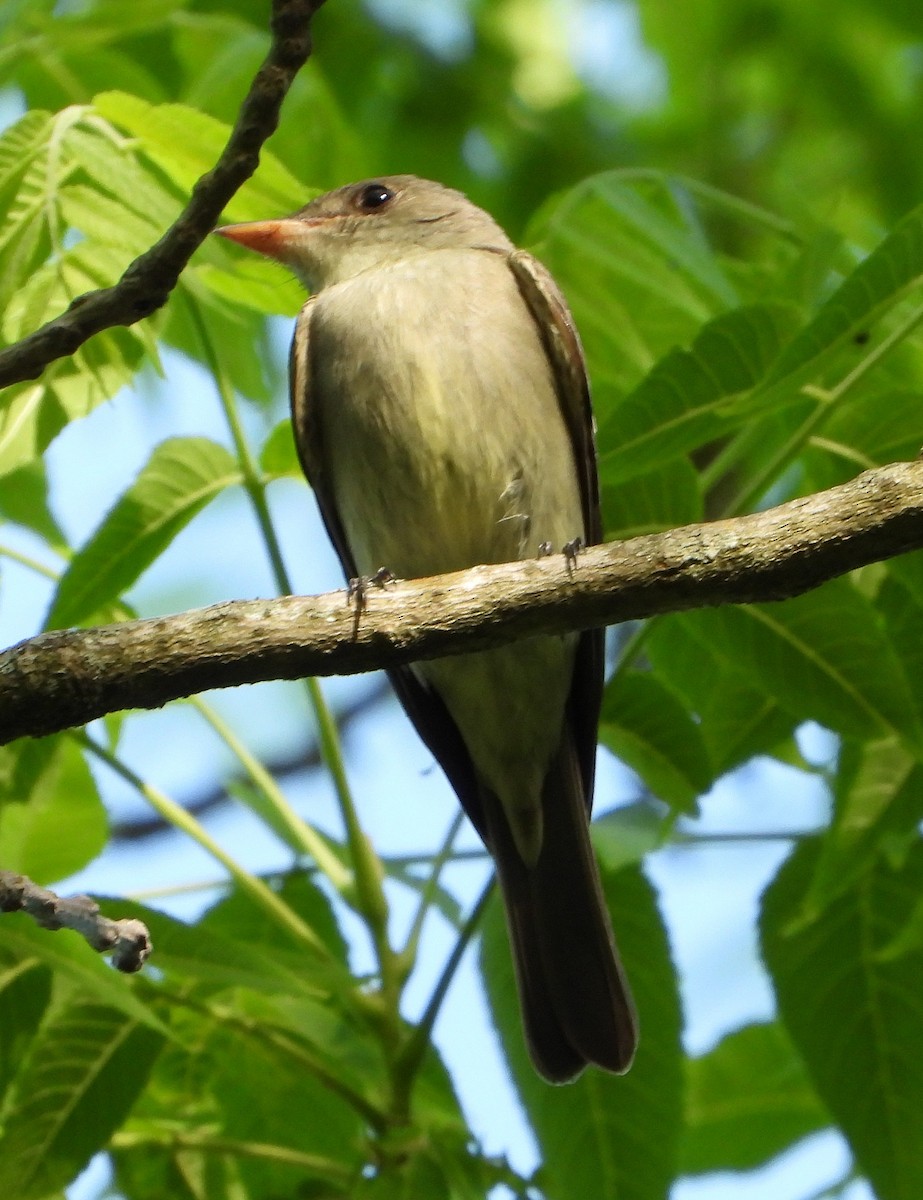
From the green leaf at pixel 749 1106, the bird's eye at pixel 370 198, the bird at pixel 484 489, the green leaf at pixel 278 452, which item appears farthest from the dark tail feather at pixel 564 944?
the bird's eye at pixel 370 198

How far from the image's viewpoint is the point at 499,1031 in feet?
13.4

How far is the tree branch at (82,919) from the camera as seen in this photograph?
2.65 meters

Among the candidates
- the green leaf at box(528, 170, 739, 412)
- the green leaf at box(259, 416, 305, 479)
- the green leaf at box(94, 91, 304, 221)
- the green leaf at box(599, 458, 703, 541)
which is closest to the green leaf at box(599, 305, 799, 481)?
the green leaf at box(599, 458, 703, 541)

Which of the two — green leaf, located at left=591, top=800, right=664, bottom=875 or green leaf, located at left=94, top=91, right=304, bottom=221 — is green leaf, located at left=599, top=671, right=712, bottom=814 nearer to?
green leaf, located at left=591, top=800, right=664, bottom=875

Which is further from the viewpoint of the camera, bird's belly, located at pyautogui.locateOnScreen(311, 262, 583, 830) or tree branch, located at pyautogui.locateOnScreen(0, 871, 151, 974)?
bird's belly, located at pyautogui.locateOnScreen(311, 262, 583, 830)

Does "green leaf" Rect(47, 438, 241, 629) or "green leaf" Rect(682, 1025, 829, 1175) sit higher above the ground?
"green leaf" Rect(47, 438, 241, 629)

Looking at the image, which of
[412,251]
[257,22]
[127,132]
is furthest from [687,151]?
[127,132]

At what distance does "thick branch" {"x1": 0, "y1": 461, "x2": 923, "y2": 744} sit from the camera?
9.06ft

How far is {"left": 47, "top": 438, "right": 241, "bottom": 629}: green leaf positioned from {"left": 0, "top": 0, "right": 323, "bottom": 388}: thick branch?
912 mm

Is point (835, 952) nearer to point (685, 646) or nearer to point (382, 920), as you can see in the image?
point (685, 646)

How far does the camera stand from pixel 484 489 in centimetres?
450

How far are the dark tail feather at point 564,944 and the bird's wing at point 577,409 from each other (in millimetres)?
100

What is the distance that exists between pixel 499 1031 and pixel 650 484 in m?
1.45

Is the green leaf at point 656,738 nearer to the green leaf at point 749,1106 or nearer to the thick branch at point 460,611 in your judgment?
the thick branch at point 460,611
